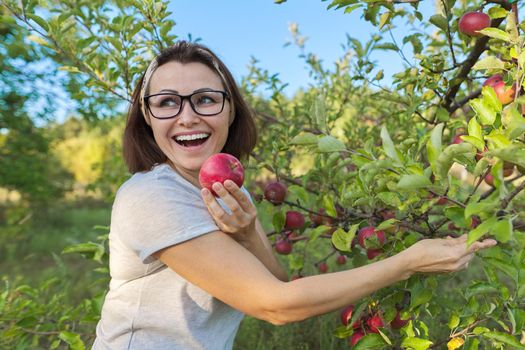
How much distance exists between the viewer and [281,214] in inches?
64.2

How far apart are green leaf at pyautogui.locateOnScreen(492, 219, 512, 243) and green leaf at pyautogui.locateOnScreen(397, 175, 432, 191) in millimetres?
164

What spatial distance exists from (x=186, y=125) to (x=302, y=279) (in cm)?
59

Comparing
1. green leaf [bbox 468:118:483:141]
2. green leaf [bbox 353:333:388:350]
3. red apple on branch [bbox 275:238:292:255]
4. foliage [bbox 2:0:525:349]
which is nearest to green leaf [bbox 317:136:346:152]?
foliage [bbox 2:0:525:349]

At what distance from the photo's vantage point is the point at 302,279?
3.29 ft

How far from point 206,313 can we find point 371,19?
1.19 m

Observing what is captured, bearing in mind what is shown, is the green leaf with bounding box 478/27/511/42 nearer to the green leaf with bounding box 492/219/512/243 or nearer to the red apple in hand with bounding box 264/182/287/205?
the green leaf with bounding box 492/219/512/243

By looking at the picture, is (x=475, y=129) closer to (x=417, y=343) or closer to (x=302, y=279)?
(x=302, y=279)

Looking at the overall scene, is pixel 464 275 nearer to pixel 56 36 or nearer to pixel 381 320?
pixel 381 320

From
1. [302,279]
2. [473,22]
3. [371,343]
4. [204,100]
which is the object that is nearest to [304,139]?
[302,279]

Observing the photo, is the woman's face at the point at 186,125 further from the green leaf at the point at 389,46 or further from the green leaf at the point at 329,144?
the green leaf at the point at 389,46

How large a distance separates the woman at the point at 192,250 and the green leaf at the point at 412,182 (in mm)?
181

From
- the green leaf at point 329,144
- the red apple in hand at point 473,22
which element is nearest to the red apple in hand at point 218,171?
the green leaf at point 329,144

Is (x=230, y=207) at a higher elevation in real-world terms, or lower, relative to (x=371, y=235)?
higher

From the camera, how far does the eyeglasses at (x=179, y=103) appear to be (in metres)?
1.32
